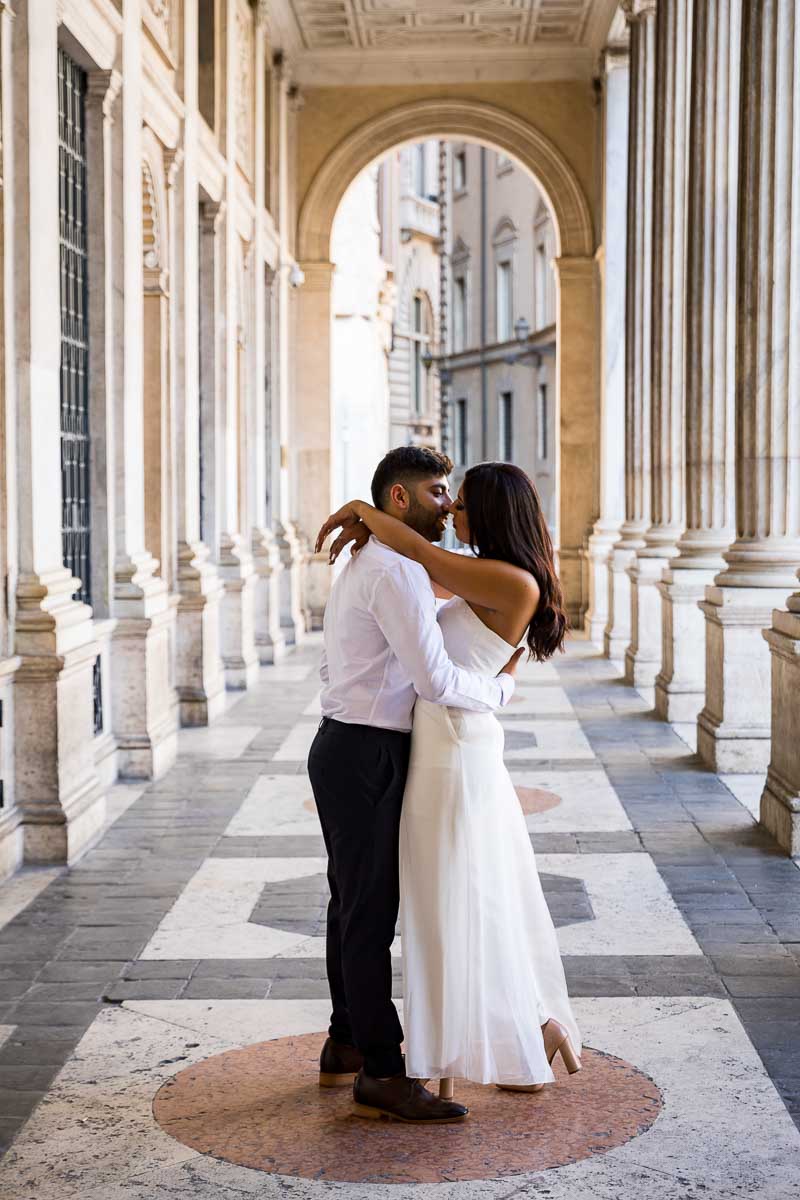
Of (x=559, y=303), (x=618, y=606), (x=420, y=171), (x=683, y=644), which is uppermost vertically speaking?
(x=420, y=171)

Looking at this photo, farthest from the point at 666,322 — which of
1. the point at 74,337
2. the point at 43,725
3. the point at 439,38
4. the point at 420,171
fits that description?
the point at 420,171

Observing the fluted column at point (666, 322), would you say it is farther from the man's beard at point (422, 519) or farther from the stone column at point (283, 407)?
the man's beard at point (422, 519)

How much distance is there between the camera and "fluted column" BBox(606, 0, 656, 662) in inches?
658

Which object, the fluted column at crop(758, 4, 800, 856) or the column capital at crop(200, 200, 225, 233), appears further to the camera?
the column capital at crop(200, 200, 225, 233)

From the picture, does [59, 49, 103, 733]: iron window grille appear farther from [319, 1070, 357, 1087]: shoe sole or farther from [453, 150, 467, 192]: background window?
[453, 150, 467, 192]: background window

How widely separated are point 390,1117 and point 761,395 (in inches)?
252

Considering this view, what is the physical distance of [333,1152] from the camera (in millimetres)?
4066

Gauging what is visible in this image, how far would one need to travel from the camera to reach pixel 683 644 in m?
12.4

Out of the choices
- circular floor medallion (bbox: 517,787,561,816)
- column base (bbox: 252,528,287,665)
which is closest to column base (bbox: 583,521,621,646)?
column base (bbox: 252,528,287,665)

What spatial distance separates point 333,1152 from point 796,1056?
5.16ft

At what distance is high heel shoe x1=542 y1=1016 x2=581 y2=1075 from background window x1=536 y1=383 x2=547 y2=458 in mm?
38165

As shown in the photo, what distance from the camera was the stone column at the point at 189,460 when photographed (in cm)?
1230

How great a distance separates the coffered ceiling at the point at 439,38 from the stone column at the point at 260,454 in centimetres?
175

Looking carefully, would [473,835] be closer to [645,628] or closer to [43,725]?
[43,725]
